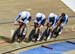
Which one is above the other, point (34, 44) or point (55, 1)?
point (55, 1)

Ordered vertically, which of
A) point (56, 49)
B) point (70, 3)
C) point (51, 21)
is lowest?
point (56, 49)

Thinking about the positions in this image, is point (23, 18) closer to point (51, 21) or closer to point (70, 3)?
point (51, 21)

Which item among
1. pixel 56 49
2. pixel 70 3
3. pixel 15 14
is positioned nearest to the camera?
pixel 56 49

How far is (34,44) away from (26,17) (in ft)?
0.72

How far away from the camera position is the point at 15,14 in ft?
7.45

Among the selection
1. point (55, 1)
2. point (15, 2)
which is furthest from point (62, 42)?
point (55, 1)

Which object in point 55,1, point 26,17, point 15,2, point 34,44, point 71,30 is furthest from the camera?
point 55,1

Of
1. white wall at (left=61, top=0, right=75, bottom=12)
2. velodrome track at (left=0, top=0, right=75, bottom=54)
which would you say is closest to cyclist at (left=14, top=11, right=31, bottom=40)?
velodrome track at (left=0, top=0, right=75, bottom=54)

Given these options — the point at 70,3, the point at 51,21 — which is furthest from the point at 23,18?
the point at 70,3

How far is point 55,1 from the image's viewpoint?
9.25ft

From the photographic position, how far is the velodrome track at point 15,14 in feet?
5.70

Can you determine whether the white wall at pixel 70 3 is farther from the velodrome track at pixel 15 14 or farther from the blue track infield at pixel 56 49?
the blue track infield at pixel 56 49

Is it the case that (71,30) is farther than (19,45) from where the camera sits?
Yes

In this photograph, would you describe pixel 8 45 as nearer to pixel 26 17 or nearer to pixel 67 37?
pixel 26 17
